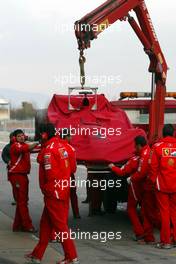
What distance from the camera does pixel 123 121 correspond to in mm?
11172

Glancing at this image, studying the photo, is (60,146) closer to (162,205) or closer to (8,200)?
(162,205)

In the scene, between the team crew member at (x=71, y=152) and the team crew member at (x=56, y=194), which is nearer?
the team crew member at (x=56, y=194)

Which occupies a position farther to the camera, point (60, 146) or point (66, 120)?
point (66, 120)

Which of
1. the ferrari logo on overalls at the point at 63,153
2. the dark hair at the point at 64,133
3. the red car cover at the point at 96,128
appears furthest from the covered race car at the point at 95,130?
the ferrari logo on overalls at the point at 63,153

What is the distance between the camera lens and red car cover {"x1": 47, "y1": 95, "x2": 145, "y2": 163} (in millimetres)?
10273

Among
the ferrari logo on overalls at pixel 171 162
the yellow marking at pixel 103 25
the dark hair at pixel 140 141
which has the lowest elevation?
the ferrari logo on overalls at pixel 171 162

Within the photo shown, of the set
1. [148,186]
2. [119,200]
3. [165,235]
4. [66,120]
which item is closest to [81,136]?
[66,120]

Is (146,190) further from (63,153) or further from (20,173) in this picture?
(63,153)

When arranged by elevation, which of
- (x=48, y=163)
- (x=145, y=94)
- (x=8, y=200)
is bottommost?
(x=8, y=200)

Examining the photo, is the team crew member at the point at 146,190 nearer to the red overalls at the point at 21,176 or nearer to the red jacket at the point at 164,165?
the red jacket at the point at 164,165

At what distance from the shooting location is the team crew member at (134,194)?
10016mm

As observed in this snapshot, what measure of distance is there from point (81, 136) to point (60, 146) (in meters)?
2.27

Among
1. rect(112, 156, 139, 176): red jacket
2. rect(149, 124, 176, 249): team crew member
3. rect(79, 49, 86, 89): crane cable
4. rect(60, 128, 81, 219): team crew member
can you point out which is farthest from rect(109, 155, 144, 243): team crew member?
rect(79, 49, 86, 89): crane cable

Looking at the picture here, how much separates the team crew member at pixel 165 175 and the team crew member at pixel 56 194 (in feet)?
5.90
